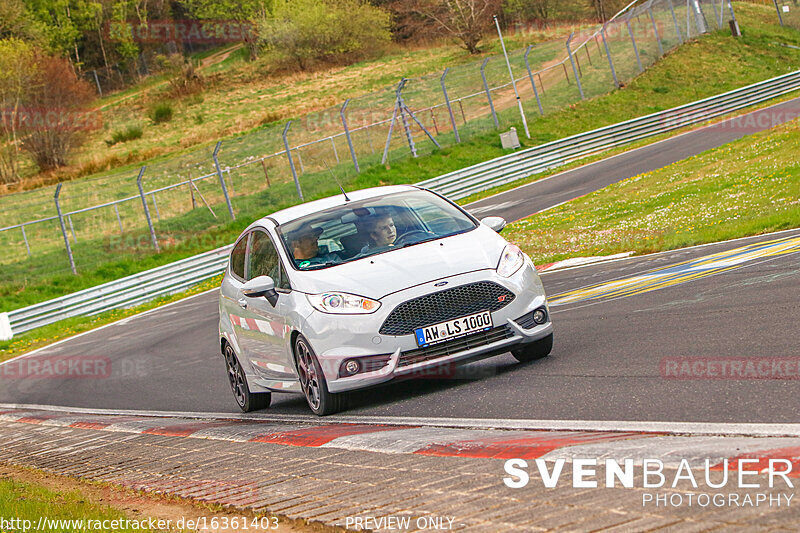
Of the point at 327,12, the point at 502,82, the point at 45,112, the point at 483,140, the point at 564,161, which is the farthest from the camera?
the point at 327,12

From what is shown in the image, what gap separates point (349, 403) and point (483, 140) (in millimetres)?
34684

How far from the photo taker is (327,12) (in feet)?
281

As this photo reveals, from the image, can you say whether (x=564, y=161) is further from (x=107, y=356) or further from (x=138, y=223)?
(x=107, y=356)

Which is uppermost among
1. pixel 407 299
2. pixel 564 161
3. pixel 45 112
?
pixel 45 112

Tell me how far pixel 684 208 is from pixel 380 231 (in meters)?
12.0

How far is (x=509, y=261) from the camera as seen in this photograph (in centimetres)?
827

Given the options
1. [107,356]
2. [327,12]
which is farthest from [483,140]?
[327,12]

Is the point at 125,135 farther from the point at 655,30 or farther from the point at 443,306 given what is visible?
the point at 443,306

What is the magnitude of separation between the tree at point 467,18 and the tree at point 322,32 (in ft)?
28.7

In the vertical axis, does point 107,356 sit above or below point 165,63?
below

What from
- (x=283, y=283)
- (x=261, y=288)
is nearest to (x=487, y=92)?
(x=283, y=283)

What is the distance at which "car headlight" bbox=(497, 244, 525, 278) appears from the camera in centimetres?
812

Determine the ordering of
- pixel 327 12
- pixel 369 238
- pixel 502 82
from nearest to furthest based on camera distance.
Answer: pixel 369 238 → pixel 502 82 → pixel 327 12

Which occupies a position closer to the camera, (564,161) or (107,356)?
(107,356)
